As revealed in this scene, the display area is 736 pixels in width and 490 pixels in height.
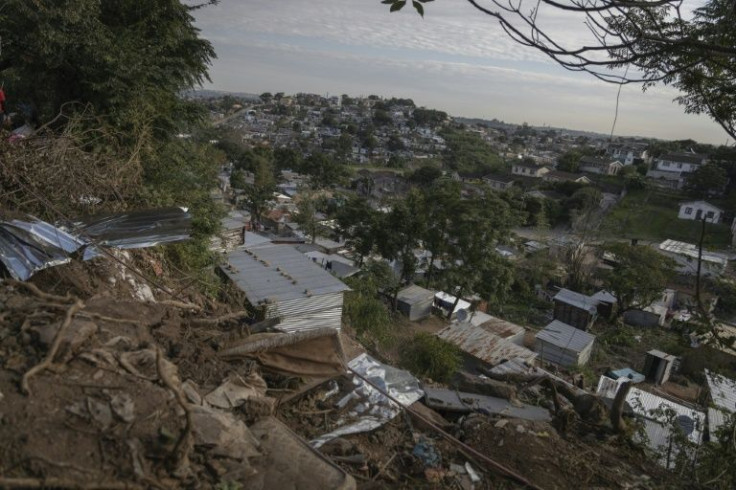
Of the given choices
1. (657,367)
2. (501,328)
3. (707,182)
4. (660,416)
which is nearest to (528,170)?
(707,182)

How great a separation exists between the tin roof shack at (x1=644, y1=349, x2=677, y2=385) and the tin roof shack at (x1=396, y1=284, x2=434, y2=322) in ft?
23.3

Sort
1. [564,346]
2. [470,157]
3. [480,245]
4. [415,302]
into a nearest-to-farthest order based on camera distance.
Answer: [564,346] → [480,245] → [415,302] → [470,157]

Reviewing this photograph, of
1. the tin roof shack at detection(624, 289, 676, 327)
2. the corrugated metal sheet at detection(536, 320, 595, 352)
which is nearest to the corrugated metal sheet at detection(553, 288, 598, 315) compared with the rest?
the tin roof shack at detection(624, 289, 676, 327)

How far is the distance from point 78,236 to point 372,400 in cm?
321

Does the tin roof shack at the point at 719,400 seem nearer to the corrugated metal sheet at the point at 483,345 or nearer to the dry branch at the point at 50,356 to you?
the corrugated metal sheet at the point at 483,345

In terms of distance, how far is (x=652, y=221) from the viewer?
100ft

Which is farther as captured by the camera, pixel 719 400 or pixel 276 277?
pixel 719 400

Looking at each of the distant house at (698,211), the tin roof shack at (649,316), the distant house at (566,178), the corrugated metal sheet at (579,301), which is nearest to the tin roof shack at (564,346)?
the corrugated metal sheet at (579,301)

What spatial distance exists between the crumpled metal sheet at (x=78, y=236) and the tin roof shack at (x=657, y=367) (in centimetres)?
1387

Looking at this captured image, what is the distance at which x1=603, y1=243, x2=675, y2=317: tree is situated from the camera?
17.8 meters

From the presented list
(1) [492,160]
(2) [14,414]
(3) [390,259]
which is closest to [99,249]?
(2) [14,414]

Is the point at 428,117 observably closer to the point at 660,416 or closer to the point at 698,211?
the point at 698,211

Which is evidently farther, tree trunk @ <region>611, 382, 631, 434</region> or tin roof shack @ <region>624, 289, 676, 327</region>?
tin roof shack @ <region>624, 289, 676, 327</region>

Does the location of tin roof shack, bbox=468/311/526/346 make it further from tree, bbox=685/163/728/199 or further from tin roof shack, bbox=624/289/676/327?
tree, bbox=685/163/728/199
